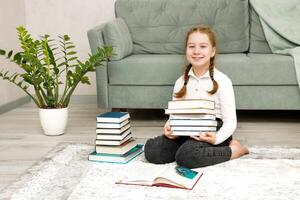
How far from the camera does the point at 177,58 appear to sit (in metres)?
3.12

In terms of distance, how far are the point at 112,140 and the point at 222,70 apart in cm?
109

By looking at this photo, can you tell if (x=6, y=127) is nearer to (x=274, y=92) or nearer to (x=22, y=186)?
(x=22, y=186)

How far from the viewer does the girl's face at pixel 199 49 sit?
2.19 meters

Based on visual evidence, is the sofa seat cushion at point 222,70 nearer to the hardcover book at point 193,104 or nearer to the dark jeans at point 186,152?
the dark jeans at point 186,152

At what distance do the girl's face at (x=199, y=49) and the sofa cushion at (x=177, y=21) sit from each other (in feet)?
4.22

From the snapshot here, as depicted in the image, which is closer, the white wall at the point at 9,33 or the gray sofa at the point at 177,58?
the gray sofa at the point at 177,58

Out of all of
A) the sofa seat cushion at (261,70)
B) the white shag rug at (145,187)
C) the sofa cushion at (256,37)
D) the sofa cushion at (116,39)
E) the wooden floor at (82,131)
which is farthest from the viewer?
the sofa cushion at (256,37)

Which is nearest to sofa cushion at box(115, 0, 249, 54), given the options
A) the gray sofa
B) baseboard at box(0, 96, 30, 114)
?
the gray sofa

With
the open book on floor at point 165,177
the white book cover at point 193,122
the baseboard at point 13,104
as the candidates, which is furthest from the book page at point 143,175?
the baseboard at point 13,104

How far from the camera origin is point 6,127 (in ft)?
10.1

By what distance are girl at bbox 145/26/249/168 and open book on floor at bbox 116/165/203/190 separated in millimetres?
137

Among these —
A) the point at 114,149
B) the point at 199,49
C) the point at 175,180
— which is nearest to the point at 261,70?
the point at 199,49

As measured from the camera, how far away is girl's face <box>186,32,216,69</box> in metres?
2.19

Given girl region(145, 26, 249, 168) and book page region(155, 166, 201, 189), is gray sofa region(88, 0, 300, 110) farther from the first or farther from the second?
book page region(155, 166, 201, 189)
